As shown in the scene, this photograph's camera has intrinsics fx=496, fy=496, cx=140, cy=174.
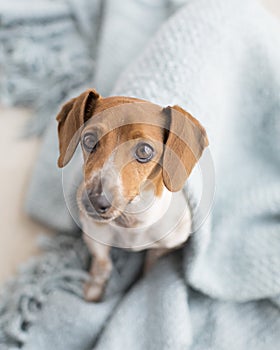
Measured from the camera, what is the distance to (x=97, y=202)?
733 millimetres

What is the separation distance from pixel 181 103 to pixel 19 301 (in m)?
0.66

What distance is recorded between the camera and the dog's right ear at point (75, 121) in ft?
2.59

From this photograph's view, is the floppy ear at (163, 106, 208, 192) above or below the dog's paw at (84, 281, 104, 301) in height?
above

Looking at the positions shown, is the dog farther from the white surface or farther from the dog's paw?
the white surface

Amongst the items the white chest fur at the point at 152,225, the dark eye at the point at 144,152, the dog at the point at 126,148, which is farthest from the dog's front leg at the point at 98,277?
the dark eye at the point at 144,152

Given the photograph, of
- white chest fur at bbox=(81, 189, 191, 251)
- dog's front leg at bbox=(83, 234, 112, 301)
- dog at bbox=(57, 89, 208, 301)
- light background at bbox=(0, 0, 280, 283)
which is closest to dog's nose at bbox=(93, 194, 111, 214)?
dog at bbox=(57, 89, 208, 301)

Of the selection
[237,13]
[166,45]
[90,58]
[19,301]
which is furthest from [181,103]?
[90,58]

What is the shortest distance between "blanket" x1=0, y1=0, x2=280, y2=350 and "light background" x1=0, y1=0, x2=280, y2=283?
7 cm

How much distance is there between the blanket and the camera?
118cm

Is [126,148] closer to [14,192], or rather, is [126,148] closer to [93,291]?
[93,291]

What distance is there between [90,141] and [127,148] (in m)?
0.06

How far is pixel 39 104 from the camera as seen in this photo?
64.8 inches

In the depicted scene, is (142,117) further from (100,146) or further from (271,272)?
(271,272)

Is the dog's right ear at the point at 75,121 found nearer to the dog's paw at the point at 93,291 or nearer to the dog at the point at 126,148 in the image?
the dog at the point at 126,148
